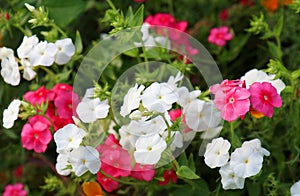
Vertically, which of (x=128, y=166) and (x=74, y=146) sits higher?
(x=74, y=146)

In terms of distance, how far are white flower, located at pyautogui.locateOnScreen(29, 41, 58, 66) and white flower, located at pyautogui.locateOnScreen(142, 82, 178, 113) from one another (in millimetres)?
374

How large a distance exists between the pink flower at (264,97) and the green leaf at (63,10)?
0.75 meters

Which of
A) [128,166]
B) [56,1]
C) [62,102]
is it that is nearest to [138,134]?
[128,166]

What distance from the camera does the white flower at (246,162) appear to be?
1300 mm

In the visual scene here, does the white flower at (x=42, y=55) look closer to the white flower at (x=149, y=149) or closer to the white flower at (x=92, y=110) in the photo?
the white flower at (x=92, y=110)

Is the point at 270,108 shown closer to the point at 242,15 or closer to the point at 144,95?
the point at 144,95

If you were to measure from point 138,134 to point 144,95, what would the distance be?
0.15m

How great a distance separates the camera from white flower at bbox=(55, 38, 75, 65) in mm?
1578

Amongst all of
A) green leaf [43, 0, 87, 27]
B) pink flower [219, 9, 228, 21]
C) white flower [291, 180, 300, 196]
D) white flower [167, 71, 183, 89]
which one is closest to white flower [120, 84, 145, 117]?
white flower [167, 71, 183, 89]

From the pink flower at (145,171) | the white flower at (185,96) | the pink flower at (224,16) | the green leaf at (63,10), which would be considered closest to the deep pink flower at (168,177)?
the pink flower at (145,171)

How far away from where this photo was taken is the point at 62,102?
157 cm

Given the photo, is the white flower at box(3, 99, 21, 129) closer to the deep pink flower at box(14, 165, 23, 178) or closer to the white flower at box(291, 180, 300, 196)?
the deep pink flower at box(14, 165, 23, 178)

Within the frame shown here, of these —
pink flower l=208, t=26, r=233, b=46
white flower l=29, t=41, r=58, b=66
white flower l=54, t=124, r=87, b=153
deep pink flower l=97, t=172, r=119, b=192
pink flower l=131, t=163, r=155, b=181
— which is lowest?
deep pink flower l=97, t=172, r=119, b=192

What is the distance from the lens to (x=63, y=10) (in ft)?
6.08
